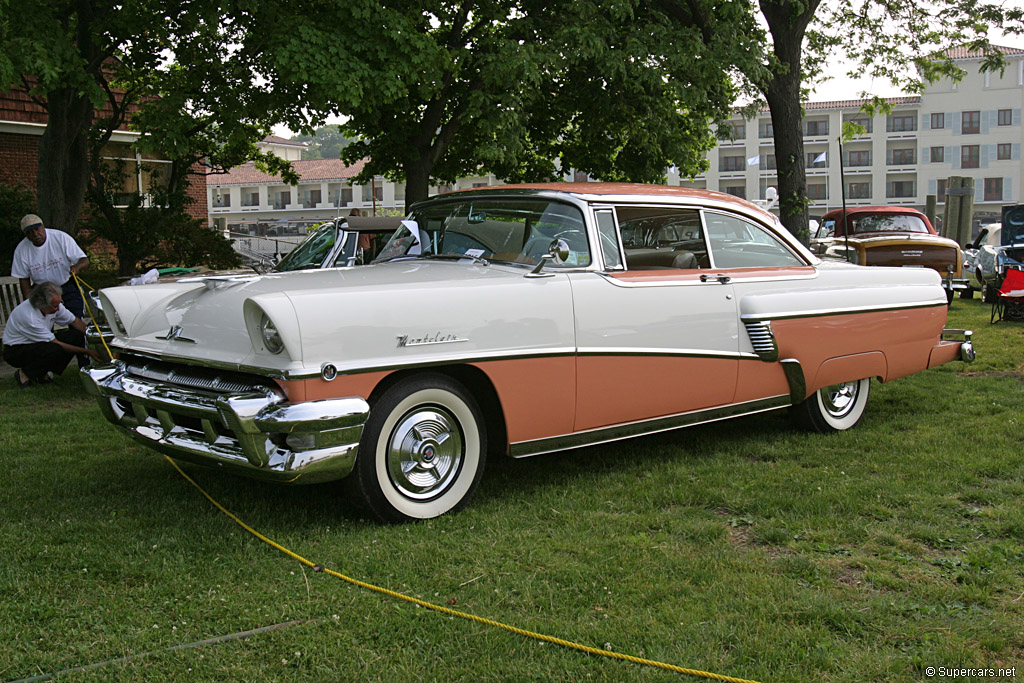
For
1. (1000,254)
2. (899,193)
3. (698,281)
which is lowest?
(698,281)

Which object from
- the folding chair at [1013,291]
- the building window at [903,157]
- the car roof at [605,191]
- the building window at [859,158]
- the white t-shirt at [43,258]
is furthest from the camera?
the building window at [859,158]

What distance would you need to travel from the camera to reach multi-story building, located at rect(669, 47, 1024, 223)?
66.1 metres

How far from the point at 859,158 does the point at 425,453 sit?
72156 millimetres

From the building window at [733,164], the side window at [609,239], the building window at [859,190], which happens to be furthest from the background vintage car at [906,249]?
the building window at [733,164]

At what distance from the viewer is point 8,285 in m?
10.8

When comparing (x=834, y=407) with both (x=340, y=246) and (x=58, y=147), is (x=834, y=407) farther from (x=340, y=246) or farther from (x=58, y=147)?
(x=58, y=147)

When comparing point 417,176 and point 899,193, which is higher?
point 899,193

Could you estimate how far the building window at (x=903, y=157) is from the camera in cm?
6869

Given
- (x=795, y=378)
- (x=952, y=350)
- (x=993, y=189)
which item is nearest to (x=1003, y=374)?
(x=952, y=350)

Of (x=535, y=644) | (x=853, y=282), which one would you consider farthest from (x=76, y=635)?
(x=853, y=282)

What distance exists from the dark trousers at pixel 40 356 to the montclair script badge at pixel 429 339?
5478mm

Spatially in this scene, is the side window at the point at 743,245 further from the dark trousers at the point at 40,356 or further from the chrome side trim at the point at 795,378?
the dark trousers at the point at 40,356

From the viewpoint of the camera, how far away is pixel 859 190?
69.8 meters

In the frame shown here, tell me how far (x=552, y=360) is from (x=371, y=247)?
22.1 feet
